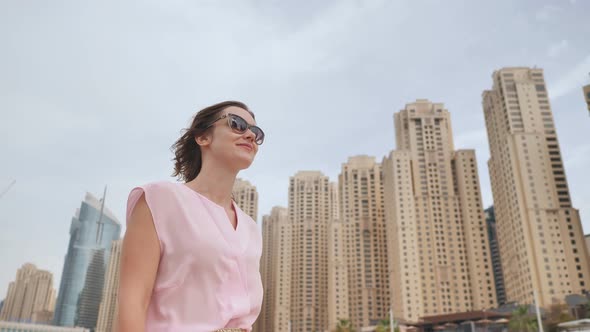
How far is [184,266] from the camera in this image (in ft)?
4.84

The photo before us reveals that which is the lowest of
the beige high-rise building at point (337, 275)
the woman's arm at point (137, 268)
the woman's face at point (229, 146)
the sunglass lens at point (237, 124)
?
the woman's arm at point (137, 268)

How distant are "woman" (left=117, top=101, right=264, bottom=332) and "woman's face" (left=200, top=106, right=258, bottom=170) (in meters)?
0.14

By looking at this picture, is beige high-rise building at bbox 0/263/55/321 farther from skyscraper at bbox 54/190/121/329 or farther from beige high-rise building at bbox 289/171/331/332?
beige high-rise building at bbox 289/171/331/332

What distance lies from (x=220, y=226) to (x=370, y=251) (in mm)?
84599

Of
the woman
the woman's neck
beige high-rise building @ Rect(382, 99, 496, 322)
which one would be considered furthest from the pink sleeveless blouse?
beige high-rise building @ Rect(382, 99, 496, 322)

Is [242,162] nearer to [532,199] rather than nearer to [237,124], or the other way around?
[237,124]

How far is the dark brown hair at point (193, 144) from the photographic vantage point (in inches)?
76.0

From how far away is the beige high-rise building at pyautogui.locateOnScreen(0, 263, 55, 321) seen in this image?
135 meters

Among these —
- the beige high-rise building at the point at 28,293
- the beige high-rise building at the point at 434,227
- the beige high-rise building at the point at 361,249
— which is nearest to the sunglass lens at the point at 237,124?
the beige high-rise building at the point at 434,227

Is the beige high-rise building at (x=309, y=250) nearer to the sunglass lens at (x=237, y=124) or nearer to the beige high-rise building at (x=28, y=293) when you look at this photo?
the sunglass lens at (x=237, y=124)

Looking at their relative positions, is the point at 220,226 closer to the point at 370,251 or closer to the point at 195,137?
the point at 195,137

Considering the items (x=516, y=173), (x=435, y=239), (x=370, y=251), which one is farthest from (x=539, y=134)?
(x=370, y=251)

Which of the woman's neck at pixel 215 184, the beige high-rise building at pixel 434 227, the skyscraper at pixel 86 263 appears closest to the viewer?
the woman's neck at pixel 215 184

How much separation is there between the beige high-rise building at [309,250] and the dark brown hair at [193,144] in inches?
3406
